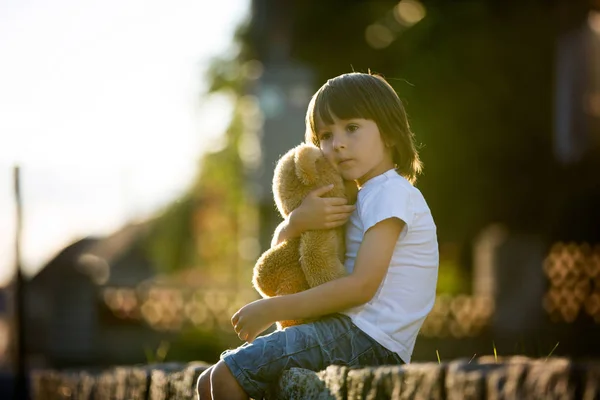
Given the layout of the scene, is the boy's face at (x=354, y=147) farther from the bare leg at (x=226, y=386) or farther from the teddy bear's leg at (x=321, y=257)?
the bare leg at (x=226, y=386)

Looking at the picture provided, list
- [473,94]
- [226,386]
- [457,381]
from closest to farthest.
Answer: [457,381], [226,386], [473,94]

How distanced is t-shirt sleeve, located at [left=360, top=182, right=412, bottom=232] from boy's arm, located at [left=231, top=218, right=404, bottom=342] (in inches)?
1.3

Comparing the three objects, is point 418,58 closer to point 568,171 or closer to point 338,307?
point 568,171

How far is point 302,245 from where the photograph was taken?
3340 mm

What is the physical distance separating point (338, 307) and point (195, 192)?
46042mm

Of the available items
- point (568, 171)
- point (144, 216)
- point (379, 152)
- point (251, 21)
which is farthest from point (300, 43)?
point (144, 216)

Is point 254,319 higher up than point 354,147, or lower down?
lower down

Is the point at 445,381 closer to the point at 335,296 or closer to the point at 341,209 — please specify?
the point at 335,296

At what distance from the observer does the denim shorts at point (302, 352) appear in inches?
122

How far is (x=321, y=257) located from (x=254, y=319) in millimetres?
331

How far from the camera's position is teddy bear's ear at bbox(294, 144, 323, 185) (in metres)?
3.42

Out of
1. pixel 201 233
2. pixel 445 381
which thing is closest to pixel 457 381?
pixel 445 381

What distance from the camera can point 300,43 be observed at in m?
20.2

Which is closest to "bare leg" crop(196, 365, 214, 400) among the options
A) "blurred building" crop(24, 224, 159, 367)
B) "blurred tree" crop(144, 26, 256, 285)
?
"blurred building" crop(24, 224, 159, 367)
